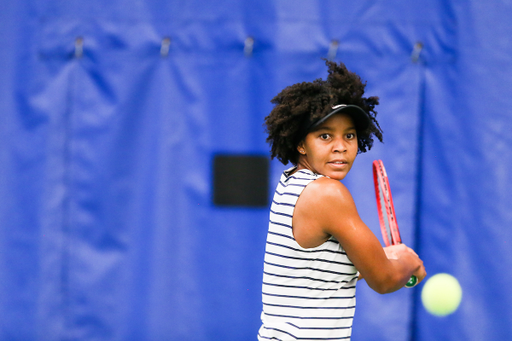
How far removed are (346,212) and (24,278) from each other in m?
2.70

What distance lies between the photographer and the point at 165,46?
3.35m

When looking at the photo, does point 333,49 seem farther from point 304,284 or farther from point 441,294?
point 304,284

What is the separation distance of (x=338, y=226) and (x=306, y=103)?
0.47 meters

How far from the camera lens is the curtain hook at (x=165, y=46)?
3346 millimetres

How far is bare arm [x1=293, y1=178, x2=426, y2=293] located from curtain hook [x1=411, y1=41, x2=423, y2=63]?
2.15 m

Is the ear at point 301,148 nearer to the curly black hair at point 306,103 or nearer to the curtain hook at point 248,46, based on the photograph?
the curly black hair at point 306,103

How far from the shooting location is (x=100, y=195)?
336cm

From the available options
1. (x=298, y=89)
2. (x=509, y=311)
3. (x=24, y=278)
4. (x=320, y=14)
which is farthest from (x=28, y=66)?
(x=509, y=311)

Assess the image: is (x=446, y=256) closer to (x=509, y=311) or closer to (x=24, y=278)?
(x=509, y=311)

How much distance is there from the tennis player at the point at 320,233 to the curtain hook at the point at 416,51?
1767mm

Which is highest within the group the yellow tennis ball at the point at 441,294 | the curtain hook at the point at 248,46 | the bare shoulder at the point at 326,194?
the curtain hook at the point at 248,46

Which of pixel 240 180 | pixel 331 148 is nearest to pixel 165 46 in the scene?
pixel 240 180

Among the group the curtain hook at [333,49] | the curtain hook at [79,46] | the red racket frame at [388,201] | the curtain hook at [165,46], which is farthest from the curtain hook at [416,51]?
the curtain hook at [79,46]

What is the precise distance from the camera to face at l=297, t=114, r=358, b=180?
5.62 ft
